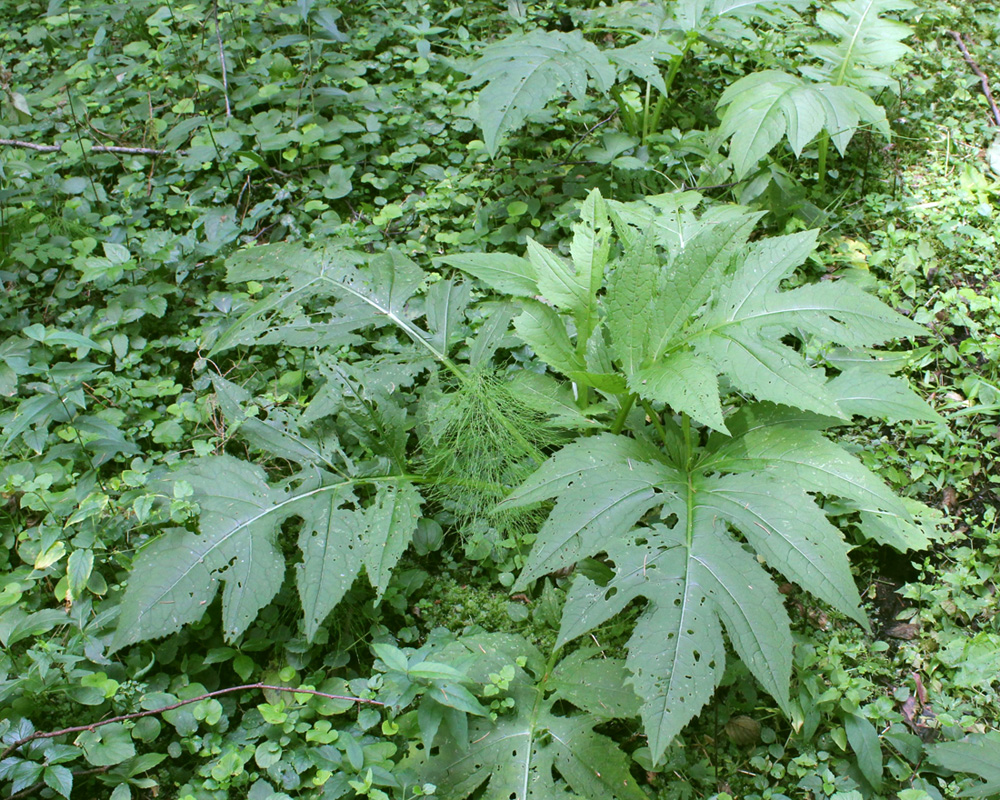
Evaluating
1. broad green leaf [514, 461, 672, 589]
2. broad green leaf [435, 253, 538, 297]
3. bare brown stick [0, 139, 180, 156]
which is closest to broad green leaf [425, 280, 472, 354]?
broad green leaf [435, 253, 538, 297]

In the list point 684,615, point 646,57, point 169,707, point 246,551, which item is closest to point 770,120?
point 646,57

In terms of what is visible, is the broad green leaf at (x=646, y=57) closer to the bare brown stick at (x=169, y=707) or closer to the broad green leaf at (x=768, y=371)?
the broad green leaf at (x=768, y=371)

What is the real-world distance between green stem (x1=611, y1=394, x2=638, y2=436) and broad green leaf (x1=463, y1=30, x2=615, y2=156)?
112 cm

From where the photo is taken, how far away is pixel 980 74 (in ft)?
13.9

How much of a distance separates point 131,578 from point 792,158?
3.75 metres

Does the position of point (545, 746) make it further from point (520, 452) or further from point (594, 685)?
point (520, 452)

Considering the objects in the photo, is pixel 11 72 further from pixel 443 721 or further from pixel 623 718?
pixel 623 718

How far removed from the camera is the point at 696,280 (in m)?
2.16

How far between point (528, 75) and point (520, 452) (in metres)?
1.59

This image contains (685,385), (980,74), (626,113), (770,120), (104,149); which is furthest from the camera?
(980,74)

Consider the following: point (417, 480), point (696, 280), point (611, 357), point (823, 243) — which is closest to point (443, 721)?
point (417, 480)

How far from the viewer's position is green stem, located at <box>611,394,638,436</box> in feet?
7.84

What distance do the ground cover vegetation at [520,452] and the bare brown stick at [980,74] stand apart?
10 centimetres

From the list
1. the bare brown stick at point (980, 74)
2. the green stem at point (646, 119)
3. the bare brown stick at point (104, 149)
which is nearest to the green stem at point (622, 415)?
the green stem at point (646, 119)
